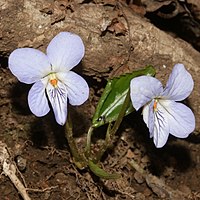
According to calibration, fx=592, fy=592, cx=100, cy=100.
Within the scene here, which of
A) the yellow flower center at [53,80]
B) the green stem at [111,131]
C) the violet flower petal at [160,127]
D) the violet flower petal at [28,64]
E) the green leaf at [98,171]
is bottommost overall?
the green leaf at [98,171]

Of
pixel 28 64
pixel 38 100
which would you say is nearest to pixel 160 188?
pixel 38 100

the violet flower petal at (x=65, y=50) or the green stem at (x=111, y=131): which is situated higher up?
the violet flower petal at (x=65, y=50)

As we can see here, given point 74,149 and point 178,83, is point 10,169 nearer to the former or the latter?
point 74,149

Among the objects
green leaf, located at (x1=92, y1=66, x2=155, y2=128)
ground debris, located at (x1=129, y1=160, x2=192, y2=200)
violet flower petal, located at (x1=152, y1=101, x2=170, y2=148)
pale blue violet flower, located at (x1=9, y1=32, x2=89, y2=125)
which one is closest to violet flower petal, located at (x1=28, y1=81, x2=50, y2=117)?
pale blue violet flower, located at (x1=9, y1=32, x2=89, y2=125)

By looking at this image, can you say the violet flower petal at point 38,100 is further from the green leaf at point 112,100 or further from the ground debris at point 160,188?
the ground debris at point 160,188

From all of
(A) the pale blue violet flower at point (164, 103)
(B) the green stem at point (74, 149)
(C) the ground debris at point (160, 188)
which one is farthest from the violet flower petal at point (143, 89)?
(C) the ground debris at point (160, 188)

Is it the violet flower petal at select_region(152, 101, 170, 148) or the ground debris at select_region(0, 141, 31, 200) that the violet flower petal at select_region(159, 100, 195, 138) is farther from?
the ground debris at select_region(0, 141, 31, 200)

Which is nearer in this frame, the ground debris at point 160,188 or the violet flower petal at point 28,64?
the violet flower petal at point 28,64
